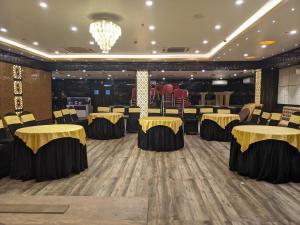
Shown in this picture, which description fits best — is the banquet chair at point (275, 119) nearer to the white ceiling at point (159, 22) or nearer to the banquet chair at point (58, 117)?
the white ceiling at point (159, 22)

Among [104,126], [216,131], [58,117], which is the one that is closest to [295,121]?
[216,131]

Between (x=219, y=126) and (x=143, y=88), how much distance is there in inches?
206

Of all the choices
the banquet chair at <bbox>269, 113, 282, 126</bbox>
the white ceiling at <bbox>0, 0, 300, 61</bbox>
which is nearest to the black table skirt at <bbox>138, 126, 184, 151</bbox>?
the banquet chair at <bbox>269, 113, 282, 126</bbox>

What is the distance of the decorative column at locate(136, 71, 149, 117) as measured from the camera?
11852 millimetres

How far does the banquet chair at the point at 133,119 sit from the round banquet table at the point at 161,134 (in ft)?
9.69

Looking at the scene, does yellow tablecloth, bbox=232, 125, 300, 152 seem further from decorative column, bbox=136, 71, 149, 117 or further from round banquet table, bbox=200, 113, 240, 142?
decorative column, bbox=136, 71, 149, 117

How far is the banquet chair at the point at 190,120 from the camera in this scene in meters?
9.15

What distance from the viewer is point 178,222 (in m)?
2.83

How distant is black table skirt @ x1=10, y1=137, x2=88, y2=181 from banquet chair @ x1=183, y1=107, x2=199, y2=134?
564 centimetres

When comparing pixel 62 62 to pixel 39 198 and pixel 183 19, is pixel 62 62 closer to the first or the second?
pixel 183 19

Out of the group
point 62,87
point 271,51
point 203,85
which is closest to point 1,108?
point 271,51

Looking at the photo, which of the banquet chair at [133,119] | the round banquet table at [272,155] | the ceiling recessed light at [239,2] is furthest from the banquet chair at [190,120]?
the ceiling recessed light at [239,2]

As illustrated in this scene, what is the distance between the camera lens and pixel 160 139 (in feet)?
20.9

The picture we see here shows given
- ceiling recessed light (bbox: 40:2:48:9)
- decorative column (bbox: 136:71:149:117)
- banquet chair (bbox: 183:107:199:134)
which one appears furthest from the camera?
decorative column (bbox: 136:71:149:117)
